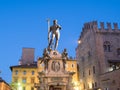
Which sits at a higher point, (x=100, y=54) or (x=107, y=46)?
(x=107, y=46)

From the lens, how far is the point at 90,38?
182 feet

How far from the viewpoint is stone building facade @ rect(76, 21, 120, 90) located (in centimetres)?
4928

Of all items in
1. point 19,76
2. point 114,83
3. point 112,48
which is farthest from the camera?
point 19,76

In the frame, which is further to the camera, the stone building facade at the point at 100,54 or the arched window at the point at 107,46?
the arched window at the point at 107,46

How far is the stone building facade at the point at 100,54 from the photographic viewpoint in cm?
4928

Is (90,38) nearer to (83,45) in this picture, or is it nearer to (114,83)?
(83,45)

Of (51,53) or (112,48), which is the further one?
(112,48)

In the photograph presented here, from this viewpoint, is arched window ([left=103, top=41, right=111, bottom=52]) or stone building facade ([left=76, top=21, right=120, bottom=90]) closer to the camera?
stone building facade ([left=76, top=21, right=120, bottom=90])

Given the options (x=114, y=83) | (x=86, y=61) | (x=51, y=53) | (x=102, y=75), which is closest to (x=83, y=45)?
(x=86, y=61)

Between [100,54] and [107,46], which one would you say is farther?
[107,46]

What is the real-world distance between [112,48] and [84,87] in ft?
49.1

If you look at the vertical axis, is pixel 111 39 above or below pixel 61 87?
above

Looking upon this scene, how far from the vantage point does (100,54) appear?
2013 inches

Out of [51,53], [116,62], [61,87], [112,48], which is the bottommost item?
[61,87]
